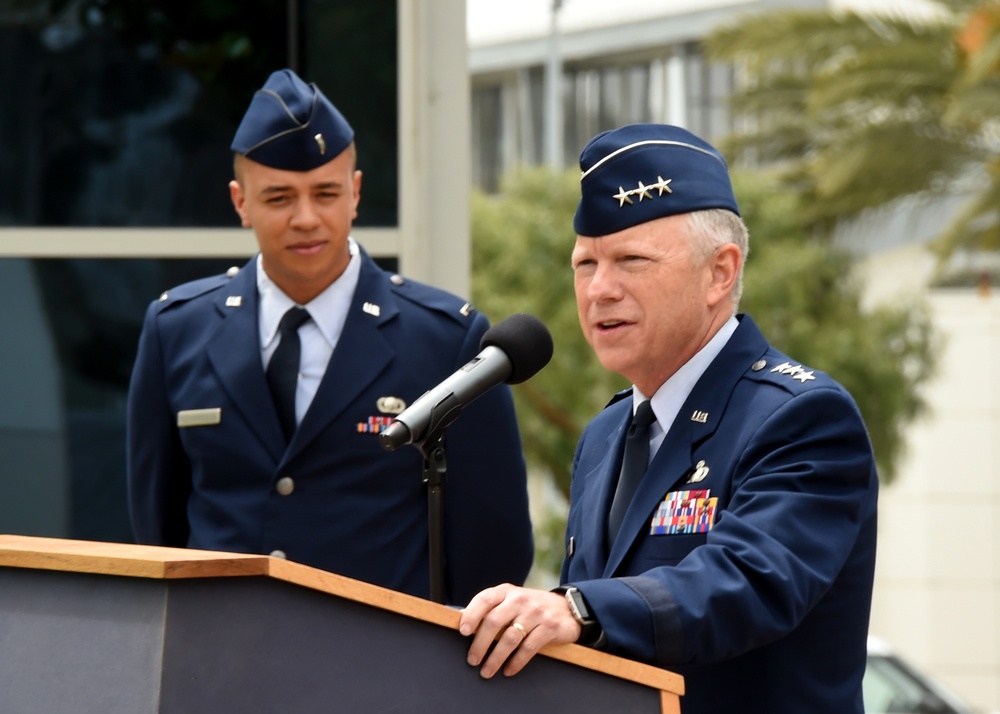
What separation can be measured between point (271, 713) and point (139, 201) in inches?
141

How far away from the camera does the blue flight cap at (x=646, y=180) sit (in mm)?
2586

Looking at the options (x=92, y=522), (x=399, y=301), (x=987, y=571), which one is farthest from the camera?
(x=987, y=571)

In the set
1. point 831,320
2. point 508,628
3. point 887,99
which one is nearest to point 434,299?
point 508,628

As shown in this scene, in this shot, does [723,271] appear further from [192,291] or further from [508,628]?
[192,291]

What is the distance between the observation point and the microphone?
8.02 feet

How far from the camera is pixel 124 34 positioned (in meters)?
5.18

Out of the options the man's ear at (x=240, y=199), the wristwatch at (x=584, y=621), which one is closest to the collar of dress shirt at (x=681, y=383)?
the wristwatch at (x=584, y=621)

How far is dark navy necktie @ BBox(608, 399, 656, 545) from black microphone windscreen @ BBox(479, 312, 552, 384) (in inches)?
7.9

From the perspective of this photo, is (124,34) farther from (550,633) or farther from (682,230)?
(550,633)

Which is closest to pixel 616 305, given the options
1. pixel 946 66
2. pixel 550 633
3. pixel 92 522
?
pixel 550 633

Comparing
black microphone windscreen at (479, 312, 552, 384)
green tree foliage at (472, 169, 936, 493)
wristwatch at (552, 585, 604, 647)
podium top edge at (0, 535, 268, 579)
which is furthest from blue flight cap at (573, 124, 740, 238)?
green tree foliage at (472, 169, 936, 493)

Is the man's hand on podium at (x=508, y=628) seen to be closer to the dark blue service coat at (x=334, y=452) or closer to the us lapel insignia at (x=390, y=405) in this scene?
the dark blue service coat at (x=334, y=452)

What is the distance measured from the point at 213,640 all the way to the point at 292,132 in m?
2.05

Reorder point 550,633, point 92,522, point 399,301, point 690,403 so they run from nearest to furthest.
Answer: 1. point 550,633
2. point 690,403
3. point 399,301
4. point 92,522
